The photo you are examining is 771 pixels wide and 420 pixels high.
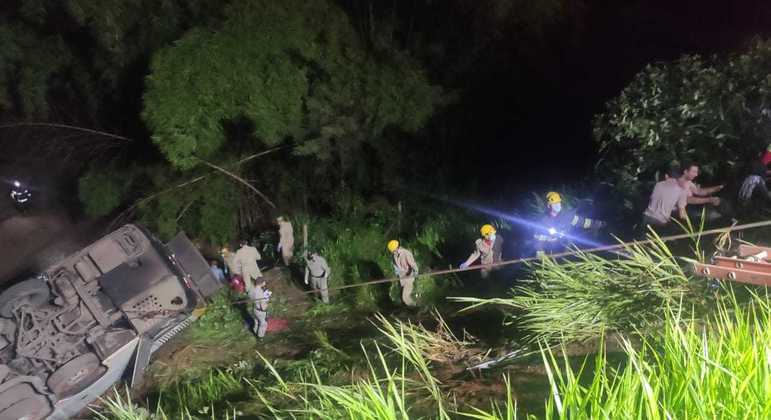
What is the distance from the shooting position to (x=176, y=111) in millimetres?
6688

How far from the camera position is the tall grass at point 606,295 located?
387 cm

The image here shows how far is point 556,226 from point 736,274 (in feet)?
10.0

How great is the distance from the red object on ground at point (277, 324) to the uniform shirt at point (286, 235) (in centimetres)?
117

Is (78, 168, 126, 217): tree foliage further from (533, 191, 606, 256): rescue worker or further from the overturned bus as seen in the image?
(533, 191, 606, 256): rescue worker

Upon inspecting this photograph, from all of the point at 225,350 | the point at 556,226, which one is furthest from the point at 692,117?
the point at 225,350

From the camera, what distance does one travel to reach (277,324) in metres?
8.38

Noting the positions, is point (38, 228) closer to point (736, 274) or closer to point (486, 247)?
point (486, 247)

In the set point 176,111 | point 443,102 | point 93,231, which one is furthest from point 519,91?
point 93,231

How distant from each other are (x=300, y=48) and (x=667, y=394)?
5969 millimetres

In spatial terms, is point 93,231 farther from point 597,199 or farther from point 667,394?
point 667,394

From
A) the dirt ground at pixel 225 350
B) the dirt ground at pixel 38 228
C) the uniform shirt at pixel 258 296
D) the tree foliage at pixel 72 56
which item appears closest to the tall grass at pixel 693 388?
the dirt ground at pixel 225 350

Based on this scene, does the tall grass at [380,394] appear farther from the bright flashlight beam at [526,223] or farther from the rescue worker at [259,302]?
the bright flashlight beam at [526,223]

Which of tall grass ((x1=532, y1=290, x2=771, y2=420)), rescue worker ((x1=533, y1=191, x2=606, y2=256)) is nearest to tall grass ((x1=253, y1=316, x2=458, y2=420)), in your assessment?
tall grass ((x1=532, y1=290, x2=771, y2=420))

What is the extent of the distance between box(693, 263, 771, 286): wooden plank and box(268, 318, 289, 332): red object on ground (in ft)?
20.0
